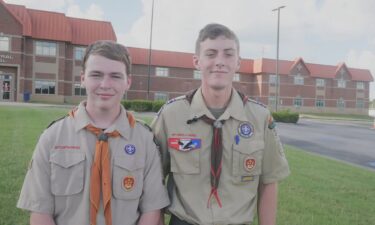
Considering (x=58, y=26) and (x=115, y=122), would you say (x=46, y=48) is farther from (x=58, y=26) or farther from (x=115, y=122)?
(x=115, y=122)

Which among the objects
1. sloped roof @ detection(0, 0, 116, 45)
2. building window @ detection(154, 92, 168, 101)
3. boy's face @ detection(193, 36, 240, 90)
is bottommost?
boy's face @ detection(193, 36, 240, 90)

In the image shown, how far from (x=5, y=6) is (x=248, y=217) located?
40010 millimetres

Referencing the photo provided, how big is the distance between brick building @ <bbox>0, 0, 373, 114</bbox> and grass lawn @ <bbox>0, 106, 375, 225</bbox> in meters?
30.5

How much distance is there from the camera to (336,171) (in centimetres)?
935

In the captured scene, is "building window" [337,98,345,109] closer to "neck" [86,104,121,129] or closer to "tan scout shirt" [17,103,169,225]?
"tan scout shirt" [17,103,169,225]

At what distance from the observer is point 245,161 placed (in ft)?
9.59

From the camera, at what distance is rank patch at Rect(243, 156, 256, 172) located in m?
2.92

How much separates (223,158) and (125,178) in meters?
0.72

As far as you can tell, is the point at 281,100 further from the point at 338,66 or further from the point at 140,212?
the point at 140,212

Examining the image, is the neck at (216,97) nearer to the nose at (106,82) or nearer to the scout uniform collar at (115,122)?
the scout uniform collar at (115,122)

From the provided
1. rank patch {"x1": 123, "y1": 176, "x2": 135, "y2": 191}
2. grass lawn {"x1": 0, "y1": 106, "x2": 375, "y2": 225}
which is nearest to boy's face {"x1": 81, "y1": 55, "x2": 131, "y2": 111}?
rank patch {"x1": 123, "y1": 176, "x2": 135, "y2": 191}

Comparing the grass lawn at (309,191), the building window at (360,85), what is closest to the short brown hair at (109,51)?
the grass lawn at (309,191)

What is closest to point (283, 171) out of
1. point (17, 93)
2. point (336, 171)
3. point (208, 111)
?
point (208, 111)

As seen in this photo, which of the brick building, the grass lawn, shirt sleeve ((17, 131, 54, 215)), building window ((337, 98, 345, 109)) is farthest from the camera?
building window ((337, 98, 345, 109))
